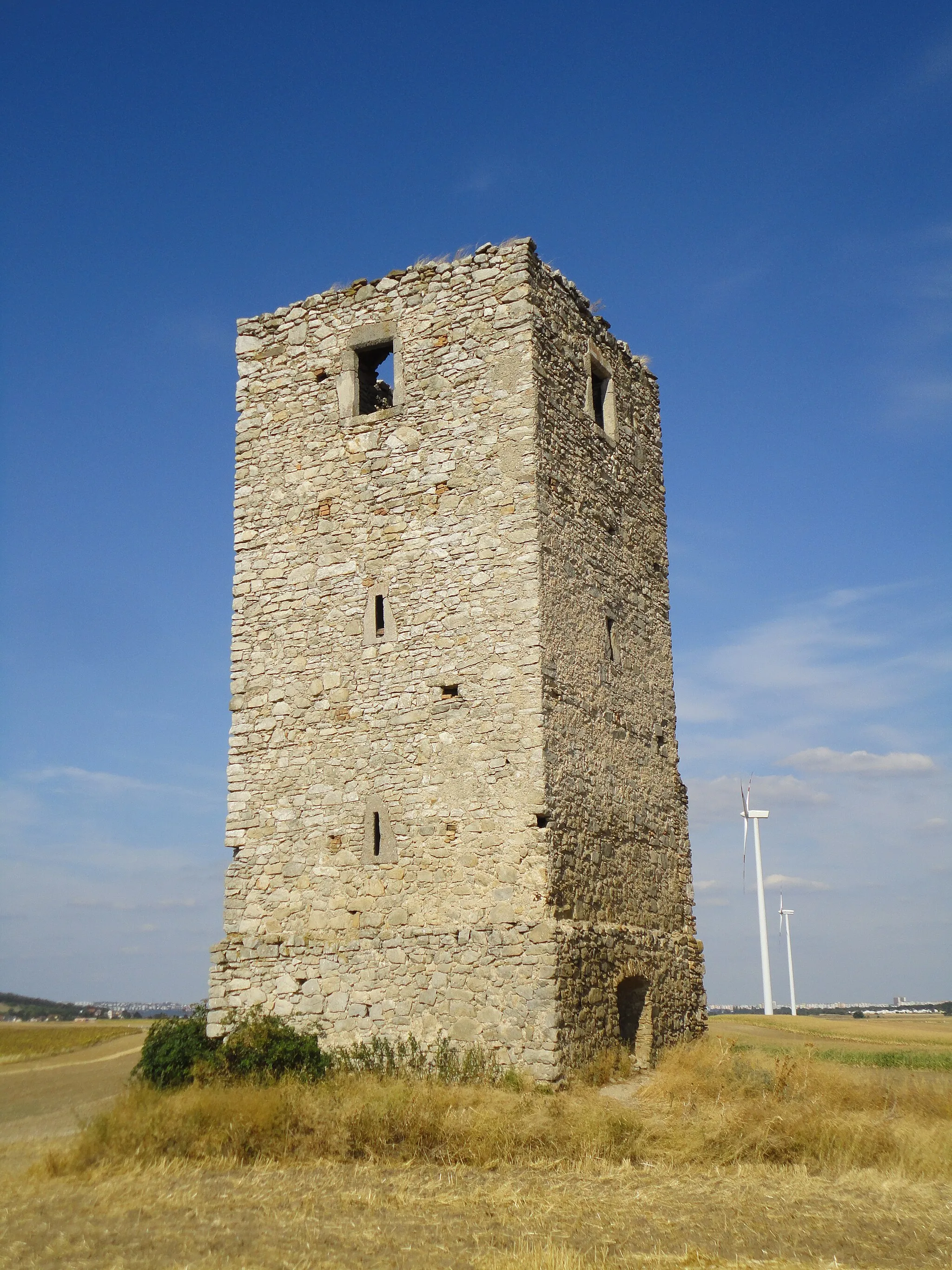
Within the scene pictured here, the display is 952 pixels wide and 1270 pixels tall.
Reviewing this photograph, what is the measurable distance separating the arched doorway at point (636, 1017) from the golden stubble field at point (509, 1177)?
1296 mm

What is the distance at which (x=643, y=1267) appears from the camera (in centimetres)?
665

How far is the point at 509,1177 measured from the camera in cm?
898

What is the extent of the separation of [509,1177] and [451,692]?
18.8ft

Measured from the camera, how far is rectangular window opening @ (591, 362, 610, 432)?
1617 cm

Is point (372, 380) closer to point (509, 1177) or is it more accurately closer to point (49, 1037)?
point (509, 1177)

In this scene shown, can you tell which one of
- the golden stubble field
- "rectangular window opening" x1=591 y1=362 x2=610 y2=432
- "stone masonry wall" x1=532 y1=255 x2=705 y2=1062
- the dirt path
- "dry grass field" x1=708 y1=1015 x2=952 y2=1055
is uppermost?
"rectangular window opening" x1=591 y1=362 x2=610 y2=432

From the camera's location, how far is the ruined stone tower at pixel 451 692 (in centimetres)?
1241

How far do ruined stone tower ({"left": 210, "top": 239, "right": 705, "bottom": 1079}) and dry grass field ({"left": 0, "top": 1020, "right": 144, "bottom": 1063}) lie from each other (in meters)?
14.2

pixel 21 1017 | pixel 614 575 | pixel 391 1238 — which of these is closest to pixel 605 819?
pixel 614 575

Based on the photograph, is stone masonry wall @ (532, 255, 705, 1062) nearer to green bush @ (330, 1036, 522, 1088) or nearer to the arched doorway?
the arched doorway

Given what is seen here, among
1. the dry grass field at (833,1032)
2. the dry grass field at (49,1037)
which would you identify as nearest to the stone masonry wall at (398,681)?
the dry grass field at (833,1032)

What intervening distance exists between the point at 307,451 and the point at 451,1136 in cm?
908

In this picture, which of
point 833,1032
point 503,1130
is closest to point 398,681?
point 503,1130

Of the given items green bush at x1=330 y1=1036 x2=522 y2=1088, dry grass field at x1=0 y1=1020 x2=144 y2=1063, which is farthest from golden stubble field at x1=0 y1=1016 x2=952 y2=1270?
dry grass field at x1=0 y1=1020 x2=144 y2=1063
